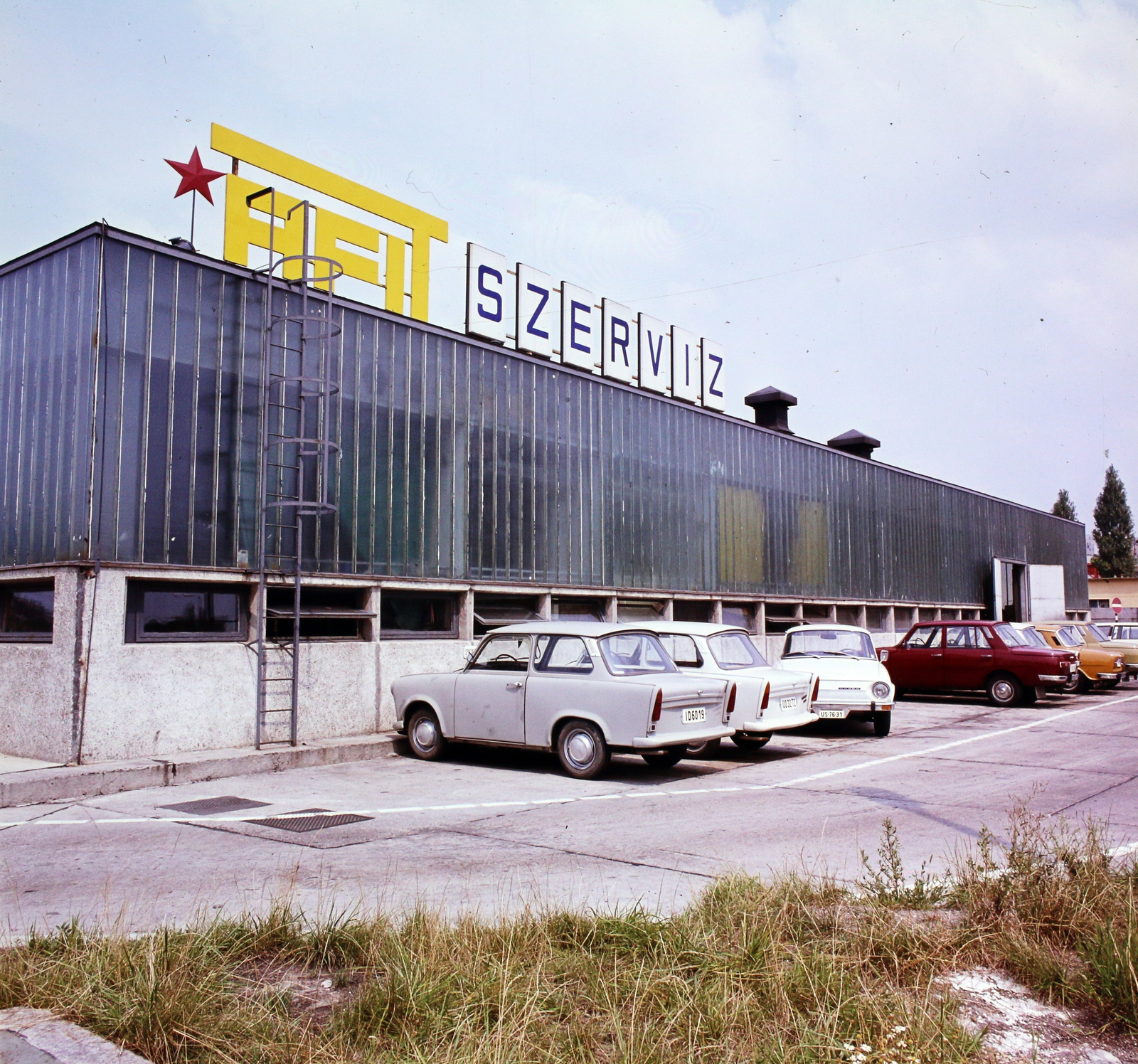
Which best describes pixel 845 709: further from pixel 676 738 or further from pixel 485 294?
pixel 485 294

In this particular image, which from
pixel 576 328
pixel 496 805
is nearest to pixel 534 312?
pixel 576 328

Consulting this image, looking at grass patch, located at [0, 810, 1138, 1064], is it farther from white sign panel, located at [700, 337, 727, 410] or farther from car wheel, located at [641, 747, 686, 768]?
white sign panel, located at [700, 337, 727, 410]

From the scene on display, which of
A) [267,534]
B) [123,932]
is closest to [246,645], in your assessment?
[267,534]

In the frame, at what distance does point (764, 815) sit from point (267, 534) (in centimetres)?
743

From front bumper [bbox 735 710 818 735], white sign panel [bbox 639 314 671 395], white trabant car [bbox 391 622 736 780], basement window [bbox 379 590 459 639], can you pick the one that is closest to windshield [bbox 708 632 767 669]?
front bumper [bbox 735 710 818 735]

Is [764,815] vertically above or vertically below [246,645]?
below

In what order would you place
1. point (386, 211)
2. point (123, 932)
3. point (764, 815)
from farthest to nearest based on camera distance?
point (386, 211)
point (764, 815)
point (123, 932)

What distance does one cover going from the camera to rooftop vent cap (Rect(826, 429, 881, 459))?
1257 inches

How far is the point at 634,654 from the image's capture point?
11031 mm

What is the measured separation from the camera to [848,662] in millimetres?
15266

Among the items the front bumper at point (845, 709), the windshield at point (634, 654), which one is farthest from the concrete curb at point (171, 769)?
the front bumper at point (845, 709)

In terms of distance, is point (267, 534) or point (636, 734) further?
point (267, 534)

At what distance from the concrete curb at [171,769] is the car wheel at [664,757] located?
11.5 ft

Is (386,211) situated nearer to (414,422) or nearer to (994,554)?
(414,422)
